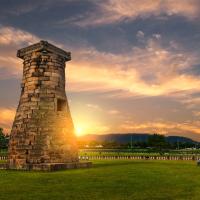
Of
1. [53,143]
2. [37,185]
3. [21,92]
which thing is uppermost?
[21,92]

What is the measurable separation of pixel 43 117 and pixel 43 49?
4706 millimetres

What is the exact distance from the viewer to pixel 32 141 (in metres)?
21.9

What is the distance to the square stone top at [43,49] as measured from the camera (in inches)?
904

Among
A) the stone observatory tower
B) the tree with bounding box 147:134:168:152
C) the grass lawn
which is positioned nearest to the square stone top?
the stone observatory tower

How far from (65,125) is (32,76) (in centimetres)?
413

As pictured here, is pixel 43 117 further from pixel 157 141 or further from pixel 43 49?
pixel 157 141

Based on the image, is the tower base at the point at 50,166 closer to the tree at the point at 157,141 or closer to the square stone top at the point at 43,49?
the square stone top at the point at 43,49

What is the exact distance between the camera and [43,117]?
73.7ft

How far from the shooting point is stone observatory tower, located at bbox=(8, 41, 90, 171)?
71.6 feet

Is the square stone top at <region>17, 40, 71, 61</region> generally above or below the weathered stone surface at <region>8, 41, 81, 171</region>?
above

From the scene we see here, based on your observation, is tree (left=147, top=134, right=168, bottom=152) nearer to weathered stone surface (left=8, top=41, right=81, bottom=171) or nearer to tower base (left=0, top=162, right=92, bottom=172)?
weathered stone surface (left=8, top=41, right=81, bottom=171)

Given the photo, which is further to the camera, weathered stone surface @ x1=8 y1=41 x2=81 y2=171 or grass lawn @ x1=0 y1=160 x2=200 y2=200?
weathered stone surface @ x1=8 y1=41 x2=81 y2=171

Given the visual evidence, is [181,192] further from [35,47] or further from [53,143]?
[35,47]

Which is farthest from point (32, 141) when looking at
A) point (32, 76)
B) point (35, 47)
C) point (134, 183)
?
point (134, 183)
